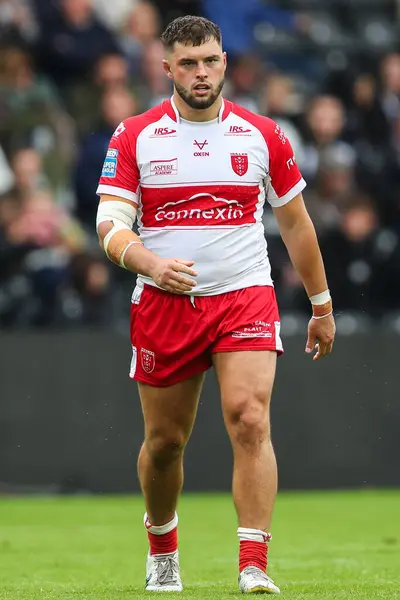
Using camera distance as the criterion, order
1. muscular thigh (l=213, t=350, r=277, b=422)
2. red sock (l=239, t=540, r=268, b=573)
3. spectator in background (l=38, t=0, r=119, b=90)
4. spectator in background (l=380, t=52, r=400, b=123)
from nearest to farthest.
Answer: red sock (l=239, t=540, r=268, b=573) < muscular thigh (l=213, t=350, r=277, b=422) < spectator in background (l=38, t=0, r=119, b=90) < spectator in background (l=380, t=52, r=400, b=123)

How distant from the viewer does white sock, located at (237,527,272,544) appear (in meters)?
6.09

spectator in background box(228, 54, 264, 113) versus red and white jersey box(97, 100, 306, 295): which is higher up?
spectator in background box(228, 54, 264, 113)

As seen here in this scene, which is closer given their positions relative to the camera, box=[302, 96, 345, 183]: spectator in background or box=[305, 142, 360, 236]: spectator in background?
box=[305, 142, 360, 236]: spectator in background

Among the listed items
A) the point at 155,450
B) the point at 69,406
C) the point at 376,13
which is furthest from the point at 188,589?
the point at 376,13

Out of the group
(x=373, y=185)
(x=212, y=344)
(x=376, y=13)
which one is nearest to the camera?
(x=212, y=344)

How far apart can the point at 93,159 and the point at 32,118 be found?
1040 mm

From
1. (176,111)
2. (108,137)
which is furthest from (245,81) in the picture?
(176,111)

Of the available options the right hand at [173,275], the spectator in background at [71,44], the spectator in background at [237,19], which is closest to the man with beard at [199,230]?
the right hand at [173,275]

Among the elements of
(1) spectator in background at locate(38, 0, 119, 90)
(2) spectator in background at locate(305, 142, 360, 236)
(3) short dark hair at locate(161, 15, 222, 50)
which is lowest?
(2) spectator in background at locate(305, 142, 360, 236)

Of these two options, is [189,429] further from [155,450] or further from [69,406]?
[69,406]

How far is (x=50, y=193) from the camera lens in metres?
13.0

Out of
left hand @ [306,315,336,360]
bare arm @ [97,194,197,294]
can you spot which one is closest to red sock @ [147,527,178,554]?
left hand @ [306,315,336,360]

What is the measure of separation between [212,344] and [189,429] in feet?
1.48

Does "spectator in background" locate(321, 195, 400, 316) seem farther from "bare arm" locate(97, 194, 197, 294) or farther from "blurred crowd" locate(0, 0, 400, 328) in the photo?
"bare arm" locate(97, 194, 197, 294)
